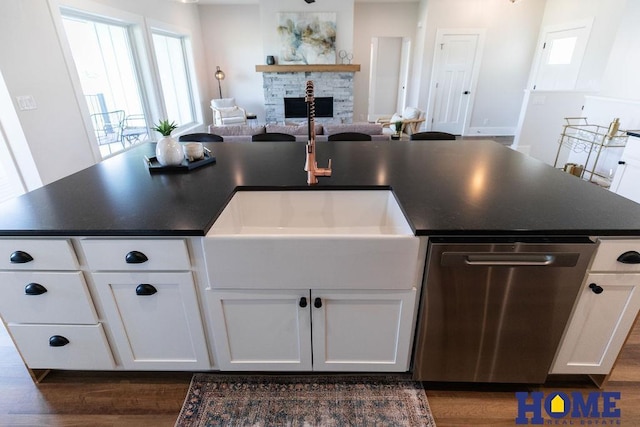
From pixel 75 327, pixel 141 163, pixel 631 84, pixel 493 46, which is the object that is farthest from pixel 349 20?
pixel 75 327

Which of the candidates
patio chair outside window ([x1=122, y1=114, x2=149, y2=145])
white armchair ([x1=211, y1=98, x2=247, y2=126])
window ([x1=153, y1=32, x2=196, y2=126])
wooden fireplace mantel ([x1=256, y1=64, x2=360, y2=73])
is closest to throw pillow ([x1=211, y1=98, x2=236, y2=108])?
white armchair ([x1=211, y1=98, x2=247, y2=126])

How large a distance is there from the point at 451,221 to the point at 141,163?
5.92ft

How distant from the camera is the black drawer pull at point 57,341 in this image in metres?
1.35

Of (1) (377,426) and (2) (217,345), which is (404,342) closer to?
(1) (377,426)

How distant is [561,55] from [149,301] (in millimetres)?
7174

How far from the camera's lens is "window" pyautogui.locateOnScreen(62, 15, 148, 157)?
11.8 ft

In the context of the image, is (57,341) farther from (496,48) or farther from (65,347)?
(496,48)

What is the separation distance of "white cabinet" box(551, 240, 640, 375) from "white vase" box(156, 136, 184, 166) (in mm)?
1960

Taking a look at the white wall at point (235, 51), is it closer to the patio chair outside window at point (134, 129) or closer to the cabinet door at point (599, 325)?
the patio chair outside window at point (134, 129)

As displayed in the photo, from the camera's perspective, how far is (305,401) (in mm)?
1416

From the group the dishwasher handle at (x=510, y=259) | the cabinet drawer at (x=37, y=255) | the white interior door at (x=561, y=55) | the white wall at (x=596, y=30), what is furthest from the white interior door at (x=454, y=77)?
the cabinet drawer at (x=37, y=255)

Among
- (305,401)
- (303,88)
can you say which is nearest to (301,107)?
(303,88)

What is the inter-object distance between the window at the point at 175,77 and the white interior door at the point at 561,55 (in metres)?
6.88

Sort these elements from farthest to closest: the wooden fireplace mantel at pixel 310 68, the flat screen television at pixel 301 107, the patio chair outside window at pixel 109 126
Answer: the flat screen television at pixel 301 107
the wooden fireplace mantel at pixel 310 68
the patio chair outside window at pixel 109 126
